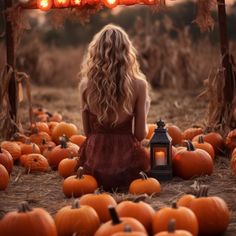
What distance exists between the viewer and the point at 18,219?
13.0 ft

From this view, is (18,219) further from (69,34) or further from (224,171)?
(69,34)

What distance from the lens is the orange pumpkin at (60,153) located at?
259 inches

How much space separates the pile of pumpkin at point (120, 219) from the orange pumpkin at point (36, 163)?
2.11m

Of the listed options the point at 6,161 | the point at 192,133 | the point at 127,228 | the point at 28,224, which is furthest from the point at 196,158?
the point at 127,228

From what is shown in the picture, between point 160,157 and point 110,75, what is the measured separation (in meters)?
0.94

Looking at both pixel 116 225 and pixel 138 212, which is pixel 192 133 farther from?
pixel 116 225

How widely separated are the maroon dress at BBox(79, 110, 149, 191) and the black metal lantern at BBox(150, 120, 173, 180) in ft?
0.65

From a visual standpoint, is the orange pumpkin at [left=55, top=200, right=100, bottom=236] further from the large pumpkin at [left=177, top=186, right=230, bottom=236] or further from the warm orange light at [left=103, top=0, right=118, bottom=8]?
the warm orange light at [left=103, top=0, right=118, bottom=8]

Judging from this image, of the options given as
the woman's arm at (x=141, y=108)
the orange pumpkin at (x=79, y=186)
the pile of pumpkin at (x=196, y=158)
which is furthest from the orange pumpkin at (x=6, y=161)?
the pile of pumpkin at (x=196, y=158)

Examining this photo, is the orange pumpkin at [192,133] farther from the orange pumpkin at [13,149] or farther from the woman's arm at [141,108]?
the orange pumpkin at [13,149]

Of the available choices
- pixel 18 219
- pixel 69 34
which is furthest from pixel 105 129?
pixel 69 34

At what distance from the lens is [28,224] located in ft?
13.0

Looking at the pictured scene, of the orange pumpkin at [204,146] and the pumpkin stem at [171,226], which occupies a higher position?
the orange pumpkin at [204,146]

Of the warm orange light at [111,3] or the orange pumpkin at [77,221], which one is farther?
the warm orange light at [111,3]
